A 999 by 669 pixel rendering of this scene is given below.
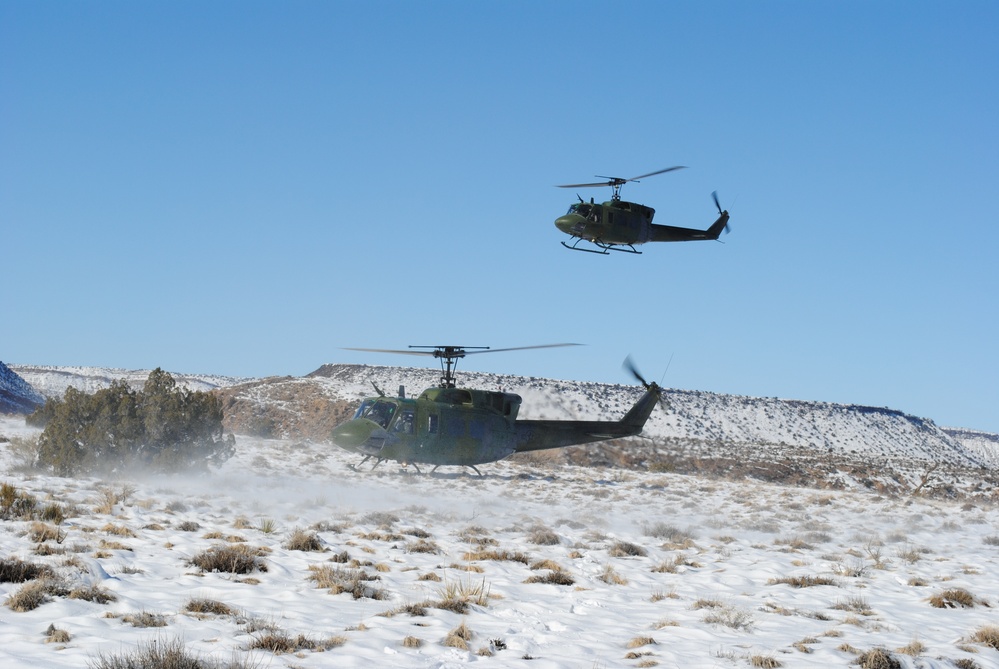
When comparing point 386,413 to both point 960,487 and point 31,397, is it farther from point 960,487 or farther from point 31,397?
point 31,397

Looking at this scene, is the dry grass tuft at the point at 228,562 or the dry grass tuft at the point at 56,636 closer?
the dry grass tuft at the point at 56,636

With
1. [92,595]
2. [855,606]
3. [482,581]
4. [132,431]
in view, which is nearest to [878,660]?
[855,606]

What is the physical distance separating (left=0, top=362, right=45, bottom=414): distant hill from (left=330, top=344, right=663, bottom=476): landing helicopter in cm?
4193

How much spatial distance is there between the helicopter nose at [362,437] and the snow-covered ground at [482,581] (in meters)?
1.23

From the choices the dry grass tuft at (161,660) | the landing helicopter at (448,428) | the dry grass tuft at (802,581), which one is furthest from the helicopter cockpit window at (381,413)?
the dry grass tuft at (161,660)

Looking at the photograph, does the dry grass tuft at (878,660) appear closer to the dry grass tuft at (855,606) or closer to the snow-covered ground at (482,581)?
the snow-covered ground at (482,581)

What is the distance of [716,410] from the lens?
7731cm

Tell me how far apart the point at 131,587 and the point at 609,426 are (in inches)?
681

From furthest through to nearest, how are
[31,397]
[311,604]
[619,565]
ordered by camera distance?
[31,397] < [619,565] < [311,604]

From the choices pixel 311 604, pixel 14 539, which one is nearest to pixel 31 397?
pixel 14 539

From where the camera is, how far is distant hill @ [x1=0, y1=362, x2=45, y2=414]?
187 ft

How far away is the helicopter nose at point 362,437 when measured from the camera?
21.2 metres

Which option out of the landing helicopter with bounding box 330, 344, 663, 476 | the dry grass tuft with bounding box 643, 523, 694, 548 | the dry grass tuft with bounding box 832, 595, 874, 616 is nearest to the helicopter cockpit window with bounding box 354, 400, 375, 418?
the landing helicopter with bounding box 330, 344, 663, 476

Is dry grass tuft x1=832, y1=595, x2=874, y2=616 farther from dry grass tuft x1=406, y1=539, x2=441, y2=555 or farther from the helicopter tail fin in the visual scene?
the helicopter tail fin
